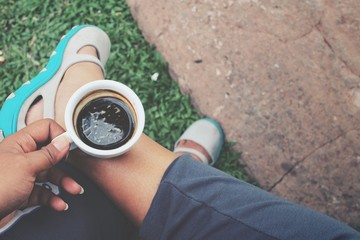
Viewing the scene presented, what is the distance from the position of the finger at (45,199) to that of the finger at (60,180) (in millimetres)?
42

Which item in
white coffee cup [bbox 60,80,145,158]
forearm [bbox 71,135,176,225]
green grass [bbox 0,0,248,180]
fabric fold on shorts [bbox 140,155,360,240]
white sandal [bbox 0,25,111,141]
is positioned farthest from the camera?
green grass [bbox 0,0,248,180]

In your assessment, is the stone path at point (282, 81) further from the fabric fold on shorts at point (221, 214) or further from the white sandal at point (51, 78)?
the fabric fold on shorts at point (221, 214)

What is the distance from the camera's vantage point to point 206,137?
226 cm

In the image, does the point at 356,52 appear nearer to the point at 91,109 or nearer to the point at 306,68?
the point at 306,68

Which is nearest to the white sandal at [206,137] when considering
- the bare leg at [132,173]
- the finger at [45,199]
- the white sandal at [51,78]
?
the bare leg at [132,173]

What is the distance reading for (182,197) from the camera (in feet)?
5.16

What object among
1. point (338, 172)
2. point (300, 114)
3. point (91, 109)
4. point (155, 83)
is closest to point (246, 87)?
point (300, 114)

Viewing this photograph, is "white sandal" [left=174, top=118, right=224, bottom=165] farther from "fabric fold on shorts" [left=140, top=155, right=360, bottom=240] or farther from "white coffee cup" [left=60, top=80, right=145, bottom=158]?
"white coffee cup" [left=60, top=80, right=145, bottom=158]

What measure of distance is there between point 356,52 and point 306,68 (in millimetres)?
302

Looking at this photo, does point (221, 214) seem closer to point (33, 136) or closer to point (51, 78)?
point (33, 136)

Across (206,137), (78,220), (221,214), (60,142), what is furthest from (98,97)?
(206,137)

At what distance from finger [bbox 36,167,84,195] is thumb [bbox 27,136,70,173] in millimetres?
212

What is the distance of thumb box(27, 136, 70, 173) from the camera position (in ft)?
4.16

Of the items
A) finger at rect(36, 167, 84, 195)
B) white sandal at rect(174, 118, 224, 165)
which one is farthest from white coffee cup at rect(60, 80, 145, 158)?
white sandal at rect(174, 118, 224, 165)
